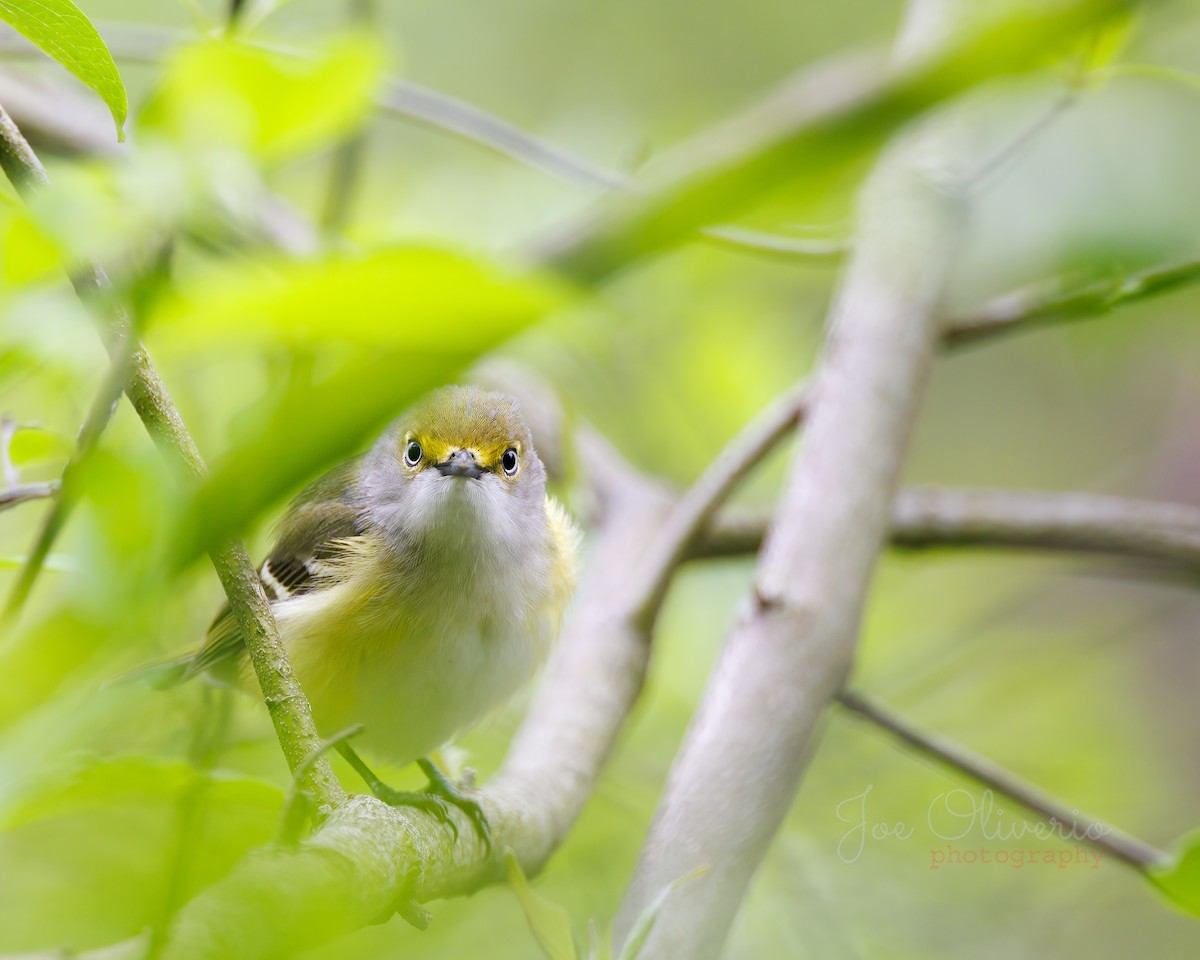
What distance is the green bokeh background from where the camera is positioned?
3.50 feet

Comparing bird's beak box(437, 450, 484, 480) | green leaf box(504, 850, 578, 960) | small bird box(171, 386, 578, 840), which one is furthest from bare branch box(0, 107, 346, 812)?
bird's beak box(437, 450, 484, 480)

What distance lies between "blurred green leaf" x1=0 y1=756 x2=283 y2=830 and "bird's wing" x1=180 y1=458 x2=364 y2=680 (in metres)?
1.30

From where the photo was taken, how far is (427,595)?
2617 mm

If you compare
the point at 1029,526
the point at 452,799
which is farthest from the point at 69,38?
the point at 1029,526

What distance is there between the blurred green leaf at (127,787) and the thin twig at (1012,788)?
1.46 metres

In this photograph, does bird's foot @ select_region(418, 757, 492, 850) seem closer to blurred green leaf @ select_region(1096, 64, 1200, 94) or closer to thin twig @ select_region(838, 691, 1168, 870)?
thin twig @ select_region(838, 691, 1168, 870)

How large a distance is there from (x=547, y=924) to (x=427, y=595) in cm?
139

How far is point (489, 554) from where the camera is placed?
8.90 ft

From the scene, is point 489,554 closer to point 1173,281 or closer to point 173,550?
point 1173,281

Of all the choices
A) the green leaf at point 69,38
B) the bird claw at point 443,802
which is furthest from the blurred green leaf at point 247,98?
the bird claw at point 443,802

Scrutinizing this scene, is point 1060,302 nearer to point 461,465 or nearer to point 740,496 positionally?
point 461,465

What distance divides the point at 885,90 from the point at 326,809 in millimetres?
985

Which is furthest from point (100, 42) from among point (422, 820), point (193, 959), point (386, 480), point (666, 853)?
point (386, 480)

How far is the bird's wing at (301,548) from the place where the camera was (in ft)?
8.82
